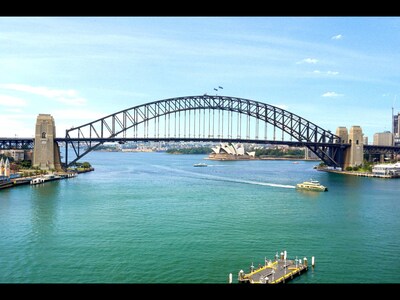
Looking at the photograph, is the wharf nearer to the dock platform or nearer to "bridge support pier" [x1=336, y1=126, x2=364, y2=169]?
the dock platform

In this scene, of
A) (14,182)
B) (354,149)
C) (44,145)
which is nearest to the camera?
(14,182)

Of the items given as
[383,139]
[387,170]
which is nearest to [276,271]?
[387,170]

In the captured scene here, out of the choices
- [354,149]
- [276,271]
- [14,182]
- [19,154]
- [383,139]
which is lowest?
[276,271]

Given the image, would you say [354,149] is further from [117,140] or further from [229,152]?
[229,152]

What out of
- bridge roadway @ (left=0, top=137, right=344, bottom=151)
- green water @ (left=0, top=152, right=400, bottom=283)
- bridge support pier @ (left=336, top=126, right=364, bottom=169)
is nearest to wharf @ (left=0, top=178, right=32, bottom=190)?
green water @ (left=0, top=152, right=400, bottom=283)

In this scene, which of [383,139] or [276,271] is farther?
[383,139]
